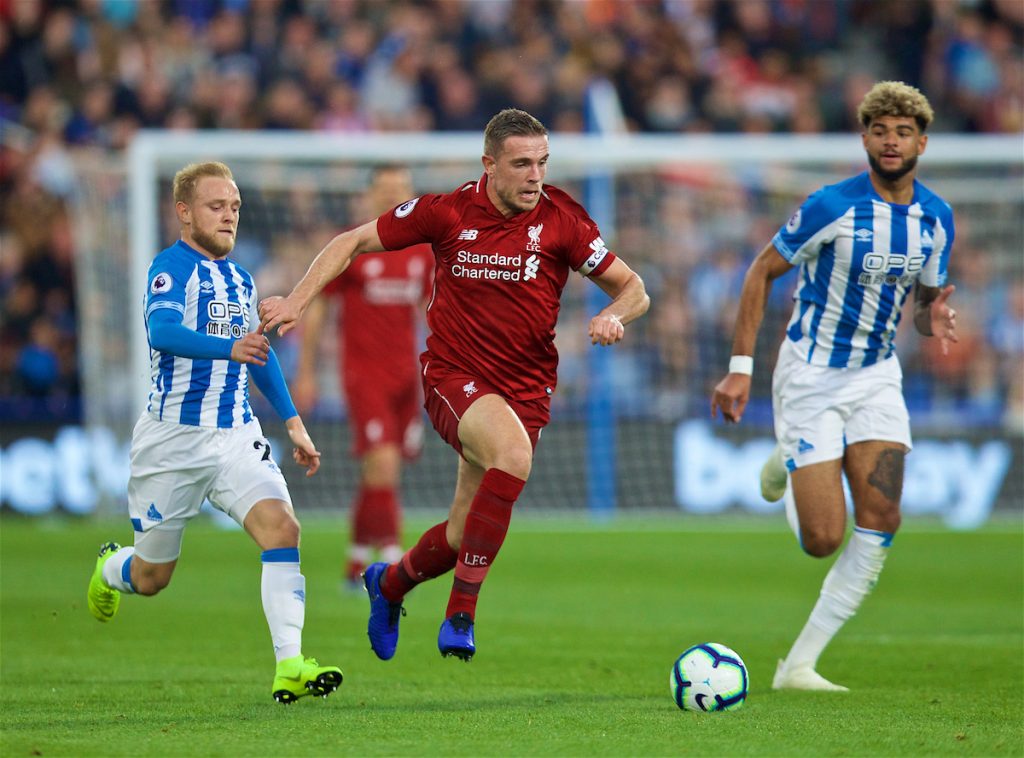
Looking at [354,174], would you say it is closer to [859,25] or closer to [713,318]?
[713,318]

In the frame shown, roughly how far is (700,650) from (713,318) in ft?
36.1

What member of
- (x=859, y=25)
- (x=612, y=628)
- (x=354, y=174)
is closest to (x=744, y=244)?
(x=354, y=174)

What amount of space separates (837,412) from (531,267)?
1.62 meters

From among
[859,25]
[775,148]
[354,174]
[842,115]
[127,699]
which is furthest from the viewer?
[859,25]

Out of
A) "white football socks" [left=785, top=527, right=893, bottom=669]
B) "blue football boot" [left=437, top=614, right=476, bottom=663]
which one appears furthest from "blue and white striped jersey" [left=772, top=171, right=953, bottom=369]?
"blue football boot" [left=437, top=614, right=476, bottom=663]

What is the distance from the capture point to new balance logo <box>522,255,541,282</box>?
6.94 m

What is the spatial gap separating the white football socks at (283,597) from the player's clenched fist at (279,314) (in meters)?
0.91

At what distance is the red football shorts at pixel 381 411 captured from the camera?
37.0 ft

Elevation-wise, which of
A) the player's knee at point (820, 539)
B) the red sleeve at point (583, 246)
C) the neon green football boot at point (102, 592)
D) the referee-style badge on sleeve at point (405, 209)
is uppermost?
the referee-style badge on sleeve at point (405, 209)

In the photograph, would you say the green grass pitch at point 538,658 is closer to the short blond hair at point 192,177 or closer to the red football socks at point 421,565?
the red football socks at point 421,565

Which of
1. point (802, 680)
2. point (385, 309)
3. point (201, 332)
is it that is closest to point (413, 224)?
point (201, 332)

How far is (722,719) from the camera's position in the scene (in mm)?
6184

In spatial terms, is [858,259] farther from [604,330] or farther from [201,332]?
[201,332]

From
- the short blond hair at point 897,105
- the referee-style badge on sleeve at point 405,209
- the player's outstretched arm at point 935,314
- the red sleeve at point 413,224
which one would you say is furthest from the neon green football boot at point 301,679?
the short blond hair at point 897,105
